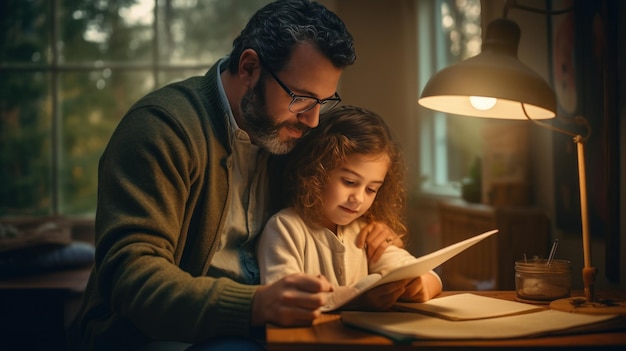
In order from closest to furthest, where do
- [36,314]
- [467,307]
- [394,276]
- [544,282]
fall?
[394,276], [467,307], [544,282], [36,314]

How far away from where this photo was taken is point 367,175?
5.31 ft

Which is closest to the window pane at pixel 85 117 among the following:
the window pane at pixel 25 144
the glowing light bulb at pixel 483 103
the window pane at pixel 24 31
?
the window pane at pixel 25 144

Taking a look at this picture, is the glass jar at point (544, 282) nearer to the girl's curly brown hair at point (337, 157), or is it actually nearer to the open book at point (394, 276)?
the open book at point (394, 276)

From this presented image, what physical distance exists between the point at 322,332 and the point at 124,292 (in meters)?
0.39

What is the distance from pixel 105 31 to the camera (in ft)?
15.5

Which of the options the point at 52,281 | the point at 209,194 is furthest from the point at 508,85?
the point at 52,281

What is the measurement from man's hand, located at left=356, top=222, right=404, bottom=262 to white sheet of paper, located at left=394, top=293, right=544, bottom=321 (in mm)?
222

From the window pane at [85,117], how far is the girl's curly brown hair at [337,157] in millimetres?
3248

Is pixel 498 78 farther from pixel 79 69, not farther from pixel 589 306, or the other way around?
pixel 79 69

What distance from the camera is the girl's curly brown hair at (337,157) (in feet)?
5.33

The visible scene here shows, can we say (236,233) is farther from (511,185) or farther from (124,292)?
(511,185)

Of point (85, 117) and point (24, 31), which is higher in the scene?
point (24, 31)

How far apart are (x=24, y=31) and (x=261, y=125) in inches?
145

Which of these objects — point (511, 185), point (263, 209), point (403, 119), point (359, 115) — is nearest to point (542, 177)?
point (511, 185)
